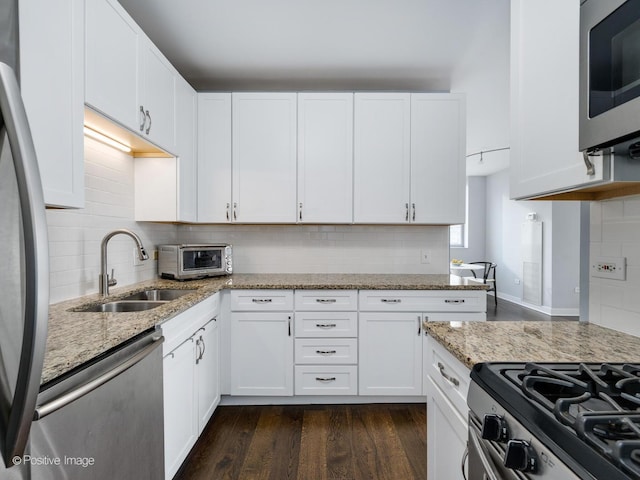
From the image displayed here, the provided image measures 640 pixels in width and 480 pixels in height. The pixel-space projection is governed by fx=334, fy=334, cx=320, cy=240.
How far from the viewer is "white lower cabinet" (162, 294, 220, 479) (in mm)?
1570

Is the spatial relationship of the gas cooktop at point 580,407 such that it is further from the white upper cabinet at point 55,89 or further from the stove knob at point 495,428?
the white upper cabinet at point 55,89

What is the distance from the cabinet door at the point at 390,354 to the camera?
248 cm

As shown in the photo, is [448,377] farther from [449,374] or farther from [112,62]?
[112,62]

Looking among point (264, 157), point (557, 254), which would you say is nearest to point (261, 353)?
point (264, 157)

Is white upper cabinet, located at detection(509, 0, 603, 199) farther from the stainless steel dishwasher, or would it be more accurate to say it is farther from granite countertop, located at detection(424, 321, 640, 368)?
the stainless steel dishwasher

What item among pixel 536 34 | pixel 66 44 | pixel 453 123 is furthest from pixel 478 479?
pixel 453 123

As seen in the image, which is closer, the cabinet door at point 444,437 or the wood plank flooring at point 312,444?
the cabinet door at point 444,437

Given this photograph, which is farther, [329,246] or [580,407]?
[329,246]

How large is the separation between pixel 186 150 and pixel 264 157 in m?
0.61

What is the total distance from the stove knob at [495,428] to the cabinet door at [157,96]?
2119mm

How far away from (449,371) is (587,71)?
0.97 metres

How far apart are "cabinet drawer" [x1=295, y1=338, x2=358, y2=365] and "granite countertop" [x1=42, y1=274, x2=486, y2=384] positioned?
0.41 m

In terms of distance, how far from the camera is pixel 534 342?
1.13 meters

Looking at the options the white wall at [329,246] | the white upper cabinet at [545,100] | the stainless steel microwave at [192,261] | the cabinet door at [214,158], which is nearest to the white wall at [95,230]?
the stainless steel microwave at [192,261]
